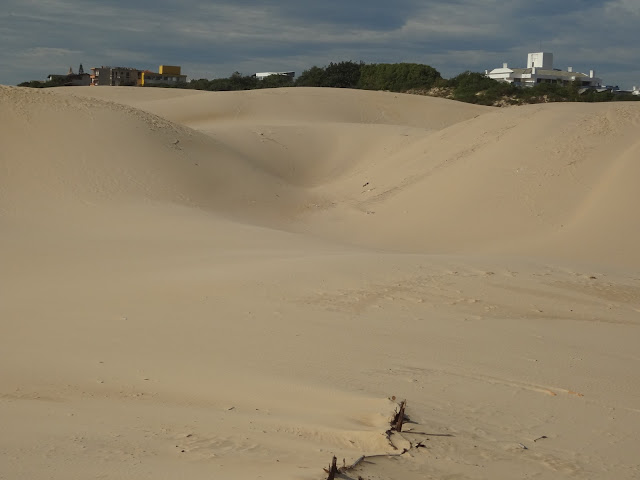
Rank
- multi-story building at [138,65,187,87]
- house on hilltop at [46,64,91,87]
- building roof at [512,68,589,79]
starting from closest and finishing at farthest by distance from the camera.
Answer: house on hilltop at [46,64,91,87], multi-story building at [138,65,187,87], building roof at [512,68,589,79]

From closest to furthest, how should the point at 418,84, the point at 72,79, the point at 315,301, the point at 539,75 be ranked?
the point at 315,301, the point at 418,84, the point at 72,79, the point at 539,75

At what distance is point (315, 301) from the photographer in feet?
24.2

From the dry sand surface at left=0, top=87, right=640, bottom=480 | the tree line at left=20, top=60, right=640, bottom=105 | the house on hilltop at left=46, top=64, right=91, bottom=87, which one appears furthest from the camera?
the house on hilltop at left=46, top=64, right=91, bottom=87

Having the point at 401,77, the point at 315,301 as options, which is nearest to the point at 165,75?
the point at 401,77

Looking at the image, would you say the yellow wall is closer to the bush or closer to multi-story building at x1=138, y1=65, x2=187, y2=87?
multi-story building at x1=138, y1=65, x2=187, y2=87

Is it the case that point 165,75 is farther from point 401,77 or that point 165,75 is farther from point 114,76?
point 401,77

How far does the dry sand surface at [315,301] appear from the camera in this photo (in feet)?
12.9

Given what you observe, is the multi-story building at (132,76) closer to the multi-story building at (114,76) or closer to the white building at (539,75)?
the multi-story building at (114,76)

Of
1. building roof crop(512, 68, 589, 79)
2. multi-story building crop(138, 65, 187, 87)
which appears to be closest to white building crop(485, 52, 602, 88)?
building roof crop(512, 68, 589, 79)

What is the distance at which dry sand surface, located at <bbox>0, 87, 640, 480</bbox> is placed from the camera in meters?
3.92

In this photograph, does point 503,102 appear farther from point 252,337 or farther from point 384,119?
point 252,337

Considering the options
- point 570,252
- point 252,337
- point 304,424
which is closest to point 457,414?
point 304,424

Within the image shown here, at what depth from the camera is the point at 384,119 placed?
3158 cm

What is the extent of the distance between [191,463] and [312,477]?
56cm
